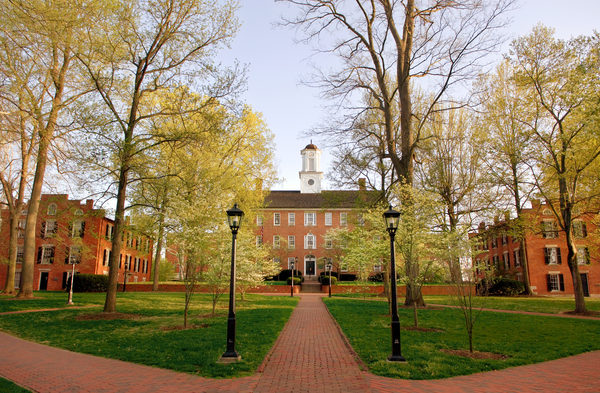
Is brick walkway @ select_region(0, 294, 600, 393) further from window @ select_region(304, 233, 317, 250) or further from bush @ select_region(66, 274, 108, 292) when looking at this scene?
window @ select_region(304, 233, 317, 250)

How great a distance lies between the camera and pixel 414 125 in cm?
2253

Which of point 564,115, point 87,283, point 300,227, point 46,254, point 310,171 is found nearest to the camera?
point 564,115

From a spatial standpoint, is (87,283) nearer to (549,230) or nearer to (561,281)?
(549,230)

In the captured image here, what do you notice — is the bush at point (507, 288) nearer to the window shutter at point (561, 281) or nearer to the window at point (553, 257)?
the window at point (553, 257)

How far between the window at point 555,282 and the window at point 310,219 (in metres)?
24.7

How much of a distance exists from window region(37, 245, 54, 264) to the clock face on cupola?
29330mm

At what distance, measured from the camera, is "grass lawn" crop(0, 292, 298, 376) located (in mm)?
7066

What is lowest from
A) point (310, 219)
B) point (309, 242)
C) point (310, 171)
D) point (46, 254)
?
point (46, 254)

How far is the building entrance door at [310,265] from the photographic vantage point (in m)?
45.9

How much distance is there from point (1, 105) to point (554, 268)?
1530 inches

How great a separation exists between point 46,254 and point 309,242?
27.0 m

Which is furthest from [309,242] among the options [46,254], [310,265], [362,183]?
[362,183]

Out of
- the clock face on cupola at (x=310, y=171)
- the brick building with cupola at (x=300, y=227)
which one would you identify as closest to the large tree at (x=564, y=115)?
the brick building with cupola at (x=300, y=227)

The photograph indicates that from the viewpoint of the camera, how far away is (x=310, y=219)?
48.3 m
